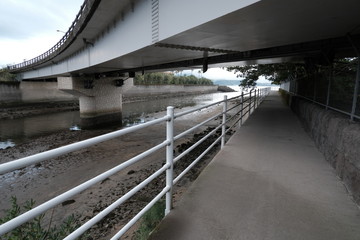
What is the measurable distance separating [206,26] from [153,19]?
6.94ft

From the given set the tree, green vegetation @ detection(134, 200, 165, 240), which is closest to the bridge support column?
the tree

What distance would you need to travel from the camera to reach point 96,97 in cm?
2189

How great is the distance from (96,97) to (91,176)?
15.1m

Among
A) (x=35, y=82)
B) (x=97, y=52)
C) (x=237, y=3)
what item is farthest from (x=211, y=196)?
(x=35, y=82)

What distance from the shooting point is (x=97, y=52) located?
37.9 feet

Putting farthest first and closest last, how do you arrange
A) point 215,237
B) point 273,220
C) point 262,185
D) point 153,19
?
1. point 153,19
2. point 262,185
3. point 273,220
4. point 215,237

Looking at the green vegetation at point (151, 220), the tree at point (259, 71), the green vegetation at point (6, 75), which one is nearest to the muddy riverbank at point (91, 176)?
the green vegetation at point (151, 220)

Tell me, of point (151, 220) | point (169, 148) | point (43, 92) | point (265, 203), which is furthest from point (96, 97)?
point (265, 203)

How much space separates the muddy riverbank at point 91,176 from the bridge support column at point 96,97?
7742 mm

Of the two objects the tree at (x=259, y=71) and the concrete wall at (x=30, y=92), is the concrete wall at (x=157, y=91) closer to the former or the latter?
the concrete wall at (x=30, y=92)

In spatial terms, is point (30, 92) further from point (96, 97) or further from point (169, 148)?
point (169, 148)

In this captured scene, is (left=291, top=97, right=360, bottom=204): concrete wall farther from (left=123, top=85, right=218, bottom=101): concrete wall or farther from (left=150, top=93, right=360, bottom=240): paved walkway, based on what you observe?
(left=123, top=85, right=218, bottom=101): concrete wall

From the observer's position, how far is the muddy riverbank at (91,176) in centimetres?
536

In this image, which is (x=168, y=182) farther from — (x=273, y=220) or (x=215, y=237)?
(x=273, y=220)
